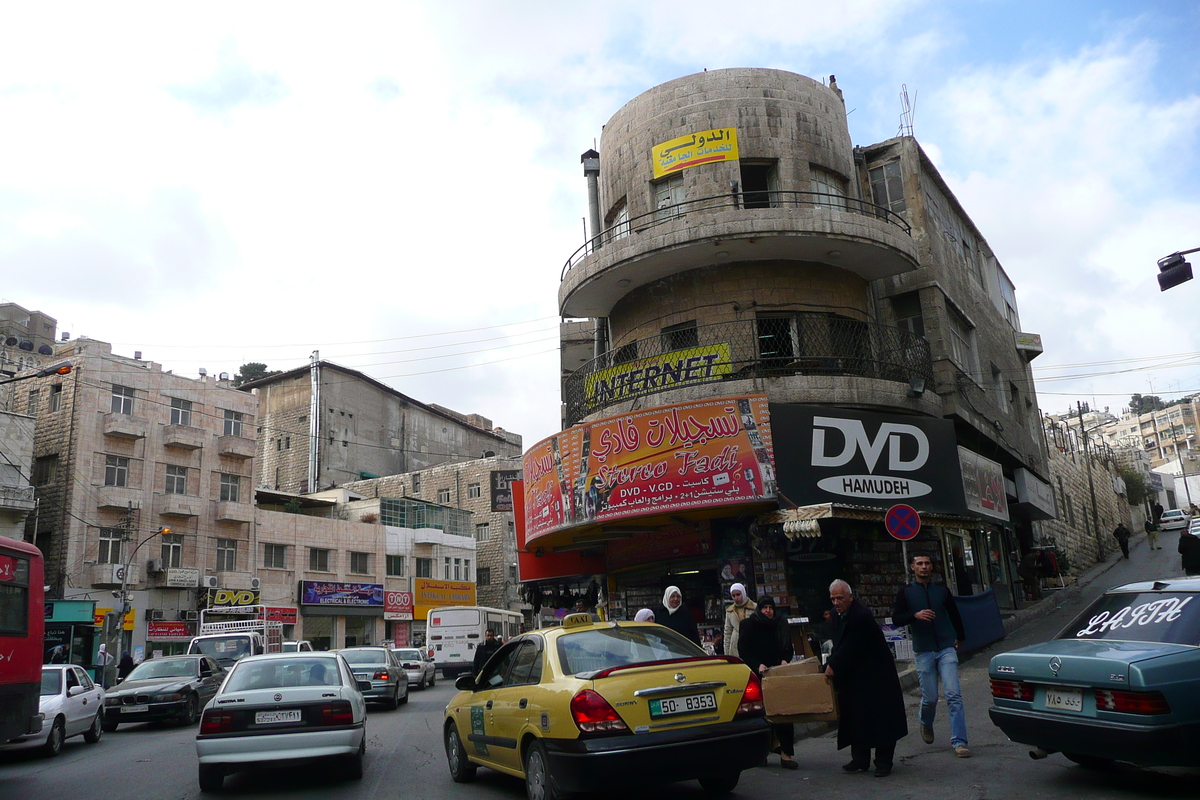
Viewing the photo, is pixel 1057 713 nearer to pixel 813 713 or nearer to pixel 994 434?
pixel 813 713

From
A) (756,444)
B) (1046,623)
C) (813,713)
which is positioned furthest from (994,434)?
(813,713)

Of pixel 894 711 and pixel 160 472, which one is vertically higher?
pixel 160 472

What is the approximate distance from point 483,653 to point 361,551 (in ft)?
99.0

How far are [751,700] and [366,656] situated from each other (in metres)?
14.9

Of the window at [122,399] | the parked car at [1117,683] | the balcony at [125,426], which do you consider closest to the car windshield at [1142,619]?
the parked car at [1117,683]

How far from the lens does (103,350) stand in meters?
39.2

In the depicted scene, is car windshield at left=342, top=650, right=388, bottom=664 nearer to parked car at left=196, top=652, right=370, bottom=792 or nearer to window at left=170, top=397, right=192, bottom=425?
parked car at left=196, top=652, right=370, bottom=792

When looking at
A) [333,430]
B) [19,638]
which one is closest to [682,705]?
[19,638]

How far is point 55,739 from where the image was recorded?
41.8 ft

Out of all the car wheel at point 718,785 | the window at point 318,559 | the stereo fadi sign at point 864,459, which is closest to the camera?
the car wheel at point 718,785

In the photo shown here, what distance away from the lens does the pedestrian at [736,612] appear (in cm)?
1070

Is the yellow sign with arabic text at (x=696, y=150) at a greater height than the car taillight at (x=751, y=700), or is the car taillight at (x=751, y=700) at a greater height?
the yellow sign with arabic text at (x=696, y=150)

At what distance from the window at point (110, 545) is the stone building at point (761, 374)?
23.7 metres

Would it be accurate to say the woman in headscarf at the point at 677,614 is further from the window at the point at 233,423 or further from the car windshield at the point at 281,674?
the window at the point at 233,423
